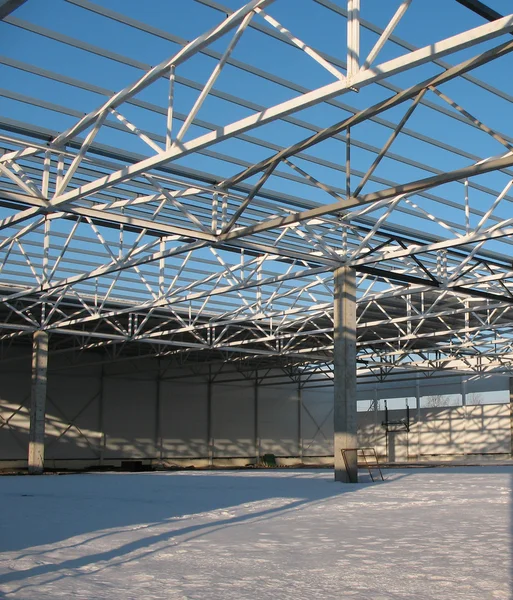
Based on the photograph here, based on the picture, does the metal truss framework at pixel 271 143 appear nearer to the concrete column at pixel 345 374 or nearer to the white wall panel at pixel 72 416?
the concrete column at pixel 345 374

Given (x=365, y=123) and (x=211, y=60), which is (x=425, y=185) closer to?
(x=365, y=123)

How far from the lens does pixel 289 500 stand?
52.6 feet

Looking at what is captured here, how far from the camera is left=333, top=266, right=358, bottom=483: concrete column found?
2217cm

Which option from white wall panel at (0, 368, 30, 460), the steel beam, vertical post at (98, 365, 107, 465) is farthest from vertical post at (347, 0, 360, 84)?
vertical post at (98, 365, 107, 465)

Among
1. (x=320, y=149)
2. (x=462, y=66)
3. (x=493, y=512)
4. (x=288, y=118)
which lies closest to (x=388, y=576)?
(x=493, y=512)

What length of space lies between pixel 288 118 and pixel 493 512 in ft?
29.7

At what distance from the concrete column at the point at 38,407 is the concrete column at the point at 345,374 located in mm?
15493

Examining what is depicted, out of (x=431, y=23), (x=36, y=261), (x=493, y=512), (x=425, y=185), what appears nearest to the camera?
(x=431, y=23)

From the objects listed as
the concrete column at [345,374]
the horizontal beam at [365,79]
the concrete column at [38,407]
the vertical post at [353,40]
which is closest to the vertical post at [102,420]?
the concrete column at [38,407]

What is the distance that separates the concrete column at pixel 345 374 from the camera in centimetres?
2217

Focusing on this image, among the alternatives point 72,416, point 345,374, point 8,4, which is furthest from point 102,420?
point 8,4

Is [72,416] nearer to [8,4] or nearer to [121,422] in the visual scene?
[121,422]

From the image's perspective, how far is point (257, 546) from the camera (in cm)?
948

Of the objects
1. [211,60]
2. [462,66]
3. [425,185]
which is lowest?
[425,185]
